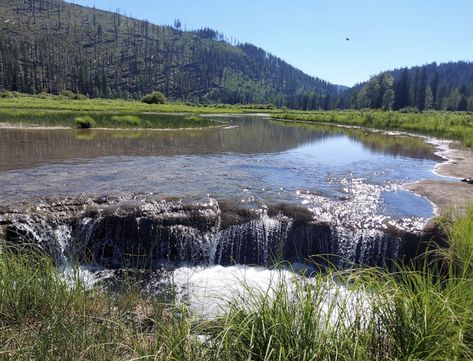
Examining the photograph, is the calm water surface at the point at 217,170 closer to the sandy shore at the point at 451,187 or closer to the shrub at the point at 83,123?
the sandy shore at the point at 451,187

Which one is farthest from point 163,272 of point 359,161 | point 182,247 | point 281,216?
point 359,161

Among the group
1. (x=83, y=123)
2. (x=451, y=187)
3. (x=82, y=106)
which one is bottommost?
(x=451, y=187)

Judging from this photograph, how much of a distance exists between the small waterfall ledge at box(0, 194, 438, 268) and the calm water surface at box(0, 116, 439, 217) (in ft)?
4.24

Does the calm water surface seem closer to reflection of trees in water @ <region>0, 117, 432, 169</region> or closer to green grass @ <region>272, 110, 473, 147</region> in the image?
reflection of trees in water @ <region>0, 117, 432, 169</region>

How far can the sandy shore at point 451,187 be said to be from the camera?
12.7m

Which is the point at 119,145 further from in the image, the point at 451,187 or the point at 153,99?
the point at 153,99

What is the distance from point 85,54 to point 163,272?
203 meters

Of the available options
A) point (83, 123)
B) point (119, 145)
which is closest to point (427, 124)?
point (119, 145)

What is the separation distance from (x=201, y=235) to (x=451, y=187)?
34.8 ft

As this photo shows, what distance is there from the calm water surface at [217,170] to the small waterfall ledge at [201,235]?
129 centimetres

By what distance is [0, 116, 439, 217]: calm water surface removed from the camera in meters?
13.5

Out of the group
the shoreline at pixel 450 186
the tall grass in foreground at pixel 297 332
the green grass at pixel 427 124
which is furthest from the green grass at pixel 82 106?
the tall grass in foreground at pixel 297 332

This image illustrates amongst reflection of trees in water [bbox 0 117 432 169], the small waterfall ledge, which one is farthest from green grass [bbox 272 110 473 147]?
the small waterfall ledge

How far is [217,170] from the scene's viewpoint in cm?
1827
